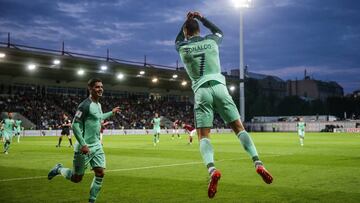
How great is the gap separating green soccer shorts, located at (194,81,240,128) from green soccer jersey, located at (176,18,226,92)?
101 millimetres

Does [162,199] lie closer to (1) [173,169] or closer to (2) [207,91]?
(2) [207,91]

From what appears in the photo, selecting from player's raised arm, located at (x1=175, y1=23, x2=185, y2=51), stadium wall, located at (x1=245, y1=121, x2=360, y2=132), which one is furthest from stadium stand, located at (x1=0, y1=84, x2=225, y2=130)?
player's raised arm, located at (x1=175, y1=23, x2=185, y2=51)

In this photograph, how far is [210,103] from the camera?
6.66 m

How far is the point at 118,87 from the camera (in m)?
74.8

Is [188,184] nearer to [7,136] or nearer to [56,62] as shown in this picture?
[7,136]

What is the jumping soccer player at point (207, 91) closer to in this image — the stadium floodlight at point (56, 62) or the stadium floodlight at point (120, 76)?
the stadium floodlight at point (56, 62)

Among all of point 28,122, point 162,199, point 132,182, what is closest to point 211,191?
point 162,199

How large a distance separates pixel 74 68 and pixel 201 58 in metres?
53.1

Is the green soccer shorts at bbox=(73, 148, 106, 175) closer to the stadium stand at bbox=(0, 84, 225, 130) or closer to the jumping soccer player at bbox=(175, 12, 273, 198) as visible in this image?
the jumping soccer player at bbox=(175, 12, 273, 198)

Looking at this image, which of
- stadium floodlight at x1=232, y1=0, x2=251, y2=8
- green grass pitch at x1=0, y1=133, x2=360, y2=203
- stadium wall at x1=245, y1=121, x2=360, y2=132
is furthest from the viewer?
stadium wall at x1=245, y1=121, x2=360, y2=132

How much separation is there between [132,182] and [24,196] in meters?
3.33

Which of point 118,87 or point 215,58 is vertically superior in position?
point 118,87

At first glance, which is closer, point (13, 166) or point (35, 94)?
point (13, 166)

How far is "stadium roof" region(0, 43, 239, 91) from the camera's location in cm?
4991
